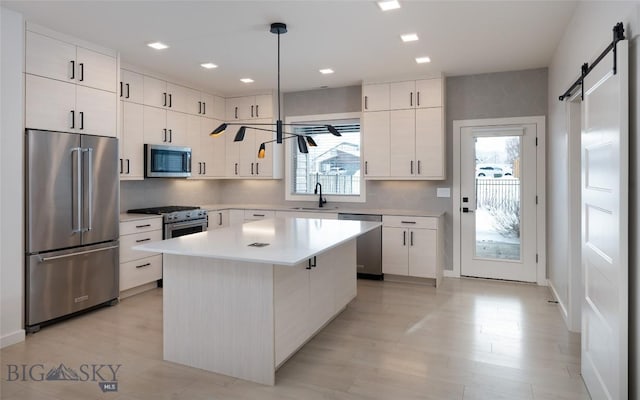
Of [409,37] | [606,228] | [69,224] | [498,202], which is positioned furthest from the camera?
[498,202]

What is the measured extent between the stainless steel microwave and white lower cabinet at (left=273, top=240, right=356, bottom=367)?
8.40 ft

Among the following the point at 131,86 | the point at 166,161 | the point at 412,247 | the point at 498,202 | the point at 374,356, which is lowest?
the point at 374,356

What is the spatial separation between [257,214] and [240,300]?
11.0ft

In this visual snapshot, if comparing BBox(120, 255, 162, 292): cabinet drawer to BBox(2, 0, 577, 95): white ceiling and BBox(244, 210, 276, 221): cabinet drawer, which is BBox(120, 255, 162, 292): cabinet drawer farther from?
BBox(2, 0, 577, 95): white ceiling

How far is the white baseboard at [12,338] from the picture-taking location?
321 centimetres

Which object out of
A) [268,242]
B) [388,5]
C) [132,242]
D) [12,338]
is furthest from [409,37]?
[12,338]

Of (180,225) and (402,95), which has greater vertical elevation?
(402,95)

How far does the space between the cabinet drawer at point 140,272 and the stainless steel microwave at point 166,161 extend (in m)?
1.02

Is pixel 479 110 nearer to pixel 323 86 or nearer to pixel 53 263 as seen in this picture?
pixel 323 86

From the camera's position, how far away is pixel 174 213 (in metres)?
4.98

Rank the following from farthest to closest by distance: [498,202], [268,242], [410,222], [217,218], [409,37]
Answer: [217,218], [498,202], [410,222], [409,37], [268,242]

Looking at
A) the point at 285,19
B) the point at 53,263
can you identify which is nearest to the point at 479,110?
the point at 285,19

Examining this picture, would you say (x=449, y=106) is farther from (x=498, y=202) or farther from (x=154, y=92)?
(x=154, y=92)

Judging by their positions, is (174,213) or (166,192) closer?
(174,213)
